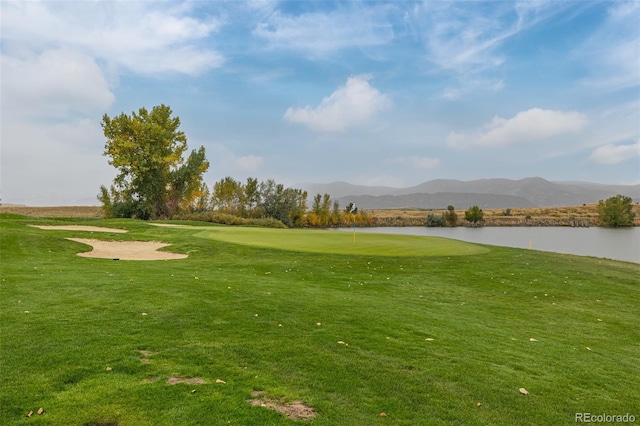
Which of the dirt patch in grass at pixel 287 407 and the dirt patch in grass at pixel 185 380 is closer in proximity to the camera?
the dirt patch in grass at pixel 287 407

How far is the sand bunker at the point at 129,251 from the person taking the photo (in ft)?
54.7

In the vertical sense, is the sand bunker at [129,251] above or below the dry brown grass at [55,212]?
below

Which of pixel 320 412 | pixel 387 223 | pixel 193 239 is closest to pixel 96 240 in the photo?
pixel 193 239

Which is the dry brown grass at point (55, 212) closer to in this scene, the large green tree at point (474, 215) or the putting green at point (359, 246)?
the putting green at point (359, 246)

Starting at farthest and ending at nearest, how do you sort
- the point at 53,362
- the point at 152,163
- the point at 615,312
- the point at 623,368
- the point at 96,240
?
the point at 152,163 < the point at 96,240 < the point at 615,312 < the point at 623,368 < the point at 53,362

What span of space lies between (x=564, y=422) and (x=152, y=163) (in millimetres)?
50664

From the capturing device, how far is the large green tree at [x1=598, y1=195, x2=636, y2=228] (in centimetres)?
7781

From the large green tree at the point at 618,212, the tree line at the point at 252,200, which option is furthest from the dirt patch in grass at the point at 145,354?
the large green tree at the point at 618,212

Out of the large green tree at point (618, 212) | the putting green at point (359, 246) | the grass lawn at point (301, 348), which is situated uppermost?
the large green tree at point (618, 212)

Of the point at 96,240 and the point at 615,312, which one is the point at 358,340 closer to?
the point at 615,312

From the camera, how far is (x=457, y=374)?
5211mm

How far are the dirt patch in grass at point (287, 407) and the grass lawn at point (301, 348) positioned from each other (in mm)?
77

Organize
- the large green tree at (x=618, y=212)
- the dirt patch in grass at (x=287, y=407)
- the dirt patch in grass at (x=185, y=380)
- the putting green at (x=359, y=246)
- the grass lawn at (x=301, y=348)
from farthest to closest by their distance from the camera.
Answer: the large green tree at (x=618, y=212) < the putting green at (x=359, y=246) < the dirt patch in grass at (x=185, y=380) < the grass lawn at (x=301, y=348) < the dirt patch in grass at (x=287, y=407)

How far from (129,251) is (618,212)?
9404 cm
